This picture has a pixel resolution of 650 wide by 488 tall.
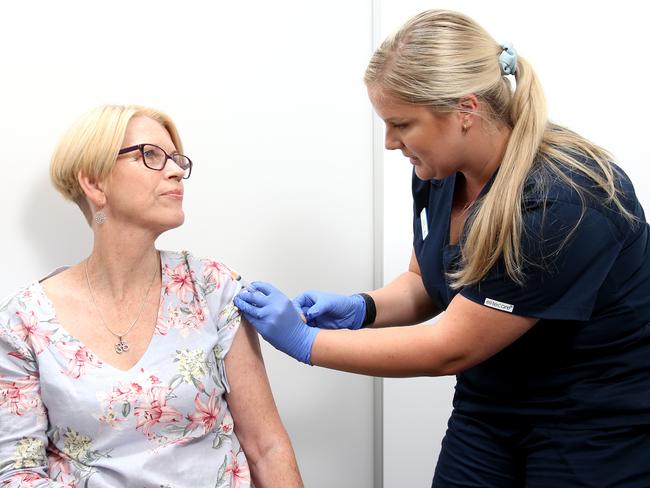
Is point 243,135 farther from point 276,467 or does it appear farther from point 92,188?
point 276,467

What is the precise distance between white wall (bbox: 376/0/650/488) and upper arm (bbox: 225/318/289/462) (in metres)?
0.78

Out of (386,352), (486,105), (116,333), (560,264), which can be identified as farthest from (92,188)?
(560,264)

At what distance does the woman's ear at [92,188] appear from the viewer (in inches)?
55.2

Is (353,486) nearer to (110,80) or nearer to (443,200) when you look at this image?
(443,200)

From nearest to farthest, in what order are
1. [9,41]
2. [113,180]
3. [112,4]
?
[113,180]
[9,41]
[112,4]

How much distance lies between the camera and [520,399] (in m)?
1.42

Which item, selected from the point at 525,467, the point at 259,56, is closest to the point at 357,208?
the point at 259,56

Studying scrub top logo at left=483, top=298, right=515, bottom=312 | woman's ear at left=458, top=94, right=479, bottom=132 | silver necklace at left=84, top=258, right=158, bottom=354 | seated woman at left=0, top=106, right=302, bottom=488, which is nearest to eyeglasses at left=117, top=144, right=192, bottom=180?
seated woman at left=0, top=106, right=302, bottom=488

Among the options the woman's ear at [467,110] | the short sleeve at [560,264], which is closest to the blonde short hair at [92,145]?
the woman's ear at [467,110]

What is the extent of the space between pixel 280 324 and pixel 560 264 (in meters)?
0.58

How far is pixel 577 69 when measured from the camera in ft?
6.50

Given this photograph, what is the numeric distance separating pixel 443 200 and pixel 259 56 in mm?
695

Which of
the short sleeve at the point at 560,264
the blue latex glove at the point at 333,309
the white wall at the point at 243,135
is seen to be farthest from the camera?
the blue latex glove at the point at 333,309

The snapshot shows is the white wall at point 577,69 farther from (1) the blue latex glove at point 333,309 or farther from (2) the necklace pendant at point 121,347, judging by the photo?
(2) the necklace pendant at point 121,347
